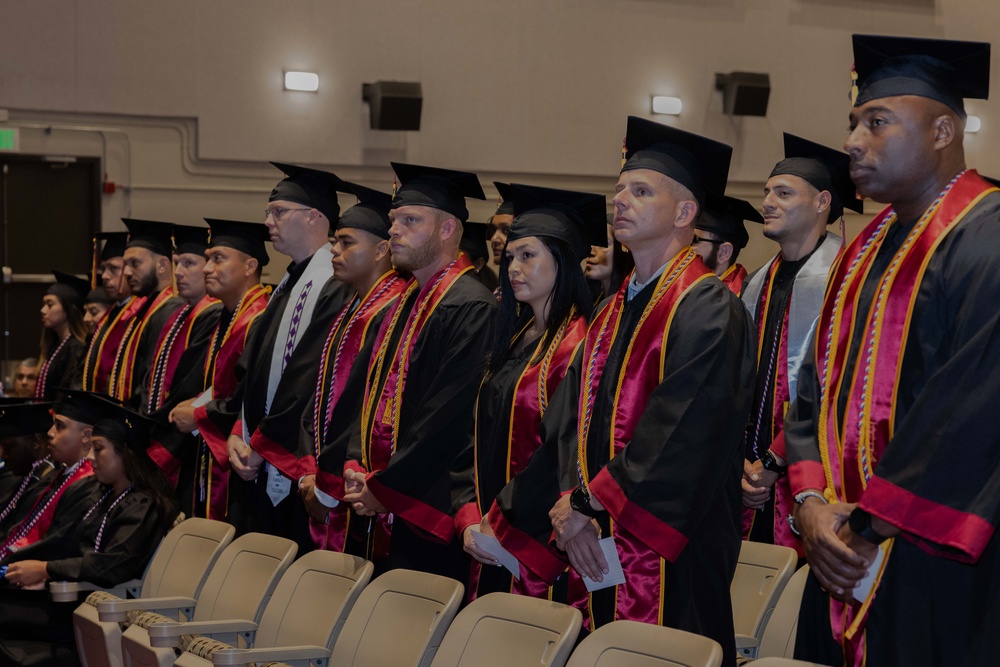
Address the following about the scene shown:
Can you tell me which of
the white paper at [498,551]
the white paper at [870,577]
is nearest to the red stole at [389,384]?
the white paper at [498,551]

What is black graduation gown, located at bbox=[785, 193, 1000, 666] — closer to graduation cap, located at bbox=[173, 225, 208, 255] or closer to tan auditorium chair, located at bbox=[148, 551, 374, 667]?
tan auditorium chair, located at bbox=[148, 551, 374, 667]

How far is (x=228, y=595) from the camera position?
4188 millimetres

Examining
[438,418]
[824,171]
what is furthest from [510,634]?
[824,171]

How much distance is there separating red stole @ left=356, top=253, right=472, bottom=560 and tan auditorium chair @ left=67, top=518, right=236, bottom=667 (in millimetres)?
597

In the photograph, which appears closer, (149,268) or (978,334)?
(978,334)

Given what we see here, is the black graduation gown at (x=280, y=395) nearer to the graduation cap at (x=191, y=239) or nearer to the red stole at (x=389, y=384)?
the red stole at (x=389, y=384)

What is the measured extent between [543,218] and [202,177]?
6.69 meters

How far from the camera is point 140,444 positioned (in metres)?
5.79

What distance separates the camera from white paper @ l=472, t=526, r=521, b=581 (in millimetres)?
3762

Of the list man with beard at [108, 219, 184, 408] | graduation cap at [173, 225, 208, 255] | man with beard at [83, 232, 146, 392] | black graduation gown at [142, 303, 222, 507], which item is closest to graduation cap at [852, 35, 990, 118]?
black graduation gown at [142, 303, 222, 507]

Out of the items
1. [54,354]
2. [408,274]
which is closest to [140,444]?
[408,274]

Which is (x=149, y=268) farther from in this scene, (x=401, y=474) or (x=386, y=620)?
(x=386, y=620)

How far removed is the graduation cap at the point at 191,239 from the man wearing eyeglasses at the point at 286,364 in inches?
53.0

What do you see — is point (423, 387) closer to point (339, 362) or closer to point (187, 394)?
point (339, 362)
